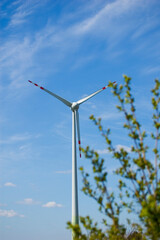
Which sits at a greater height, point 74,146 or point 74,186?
point 74,146

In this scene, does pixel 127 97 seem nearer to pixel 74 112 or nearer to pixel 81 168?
pixel 81 168

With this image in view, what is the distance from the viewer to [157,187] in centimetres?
607

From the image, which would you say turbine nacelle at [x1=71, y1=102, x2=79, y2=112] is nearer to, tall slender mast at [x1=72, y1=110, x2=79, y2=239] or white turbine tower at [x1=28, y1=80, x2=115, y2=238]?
white turbine tower at [x1=28, y1=80, x2=115, y2=238]

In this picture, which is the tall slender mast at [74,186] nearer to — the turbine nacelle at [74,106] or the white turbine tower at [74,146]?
the white turbine tower at [74,146]

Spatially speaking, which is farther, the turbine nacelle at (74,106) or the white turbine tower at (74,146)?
the turbine nacelle at (74,106)

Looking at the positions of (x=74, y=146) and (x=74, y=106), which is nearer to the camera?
(x=74, y=146)

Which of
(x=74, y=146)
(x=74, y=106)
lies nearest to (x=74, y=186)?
(x=74, y=146)

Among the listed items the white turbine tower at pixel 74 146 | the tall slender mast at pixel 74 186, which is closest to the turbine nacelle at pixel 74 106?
the white turbine tower at pixel 74 146

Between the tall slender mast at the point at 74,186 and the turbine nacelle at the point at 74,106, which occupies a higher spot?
the turbine nacelle at the point at 74,106

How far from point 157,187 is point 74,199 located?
11.2 m

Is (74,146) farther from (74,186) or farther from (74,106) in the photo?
(74,106)

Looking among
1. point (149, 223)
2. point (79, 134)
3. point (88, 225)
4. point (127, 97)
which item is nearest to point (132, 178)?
point (149, 223)

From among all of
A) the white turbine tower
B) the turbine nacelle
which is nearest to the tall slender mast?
the white turbine tower

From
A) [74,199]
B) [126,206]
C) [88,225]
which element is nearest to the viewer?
[88,225]
